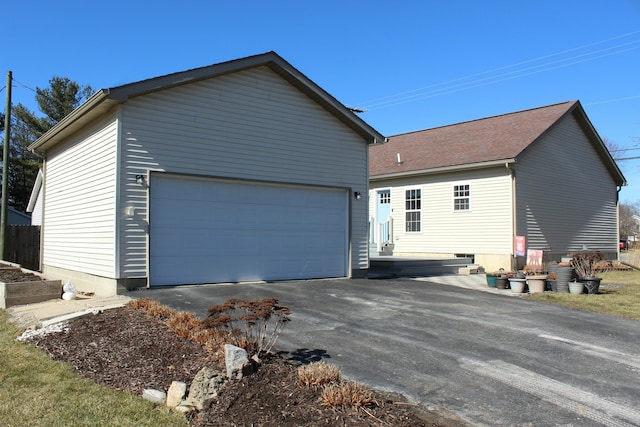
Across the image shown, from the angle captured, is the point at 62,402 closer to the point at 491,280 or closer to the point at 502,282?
the point at 502,282

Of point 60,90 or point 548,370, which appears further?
point 60,90

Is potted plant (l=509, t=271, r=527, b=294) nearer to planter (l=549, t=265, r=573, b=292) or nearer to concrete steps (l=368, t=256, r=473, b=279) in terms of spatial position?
planter (l=549, t=265, r=573, b=292)

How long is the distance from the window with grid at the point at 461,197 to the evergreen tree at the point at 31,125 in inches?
1417

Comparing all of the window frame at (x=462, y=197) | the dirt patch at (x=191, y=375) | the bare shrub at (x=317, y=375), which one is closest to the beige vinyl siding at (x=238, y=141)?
the dirt patch at (x=191, y=375)

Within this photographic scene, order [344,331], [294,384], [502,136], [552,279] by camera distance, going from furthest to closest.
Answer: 1. [502,136]
2. [552,279]
3. [344,331]
4. [294,384]

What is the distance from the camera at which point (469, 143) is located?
20062 mm

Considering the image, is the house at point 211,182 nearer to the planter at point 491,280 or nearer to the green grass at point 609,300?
the planter at point 491,280

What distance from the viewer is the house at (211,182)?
34.1ft

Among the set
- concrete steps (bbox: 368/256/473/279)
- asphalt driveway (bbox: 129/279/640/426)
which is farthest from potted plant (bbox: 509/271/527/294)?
concrete steps (bbox: 368/256/473/279)

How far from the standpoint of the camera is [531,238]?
18.2 metres

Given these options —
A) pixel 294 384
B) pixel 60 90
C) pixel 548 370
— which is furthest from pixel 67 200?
pixel 60 90

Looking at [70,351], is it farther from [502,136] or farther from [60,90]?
[60,90]

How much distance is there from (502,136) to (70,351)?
17.2 metres

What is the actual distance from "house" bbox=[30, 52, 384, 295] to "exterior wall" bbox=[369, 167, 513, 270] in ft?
19.7
